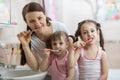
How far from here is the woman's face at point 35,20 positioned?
120cm

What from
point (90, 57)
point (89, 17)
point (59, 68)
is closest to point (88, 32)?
point (90, 57)

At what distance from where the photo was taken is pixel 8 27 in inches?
76.9

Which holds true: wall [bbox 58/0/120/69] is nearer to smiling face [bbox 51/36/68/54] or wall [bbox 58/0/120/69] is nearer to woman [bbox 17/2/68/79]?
woman [bbox 17/2/68/79]

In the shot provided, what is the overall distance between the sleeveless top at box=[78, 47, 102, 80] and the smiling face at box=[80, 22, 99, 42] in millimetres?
91

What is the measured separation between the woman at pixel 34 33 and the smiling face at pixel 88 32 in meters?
0.16

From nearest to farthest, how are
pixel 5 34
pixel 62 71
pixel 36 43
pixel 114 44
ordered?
pixel 62 71 < pixel 36 43 < pixel 5 34 < pixel 114 44

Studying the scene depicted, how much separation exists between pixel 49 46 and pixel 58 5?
91 centimetres

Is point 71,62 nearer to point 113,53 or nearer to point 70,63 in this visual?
point 70,63

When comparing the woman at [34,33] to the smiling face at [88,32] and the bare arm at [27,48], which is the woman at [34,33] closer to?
the bare arm at [27,48]

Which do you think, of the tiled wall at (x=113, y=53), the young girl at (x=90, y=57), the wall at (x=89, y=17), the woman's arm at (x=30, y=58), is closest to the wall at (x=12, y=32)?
the wall at (x=89, y=17)

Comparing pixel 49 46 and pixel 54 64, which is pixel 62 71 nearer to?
pixel 54 64

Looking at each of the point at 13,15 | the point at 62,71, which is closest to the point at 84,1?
the point at 13,15

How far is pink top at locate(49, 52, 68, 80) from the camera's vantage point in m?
1.19

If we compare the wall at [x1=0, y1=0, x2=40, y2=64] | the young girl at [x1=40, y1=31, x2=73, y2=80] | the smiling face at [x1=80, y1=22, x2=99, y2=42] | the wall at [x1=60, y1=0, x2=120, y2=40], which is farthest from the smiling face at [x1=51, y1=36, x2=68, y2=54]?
the wall at [x1=60, y1=0, x2=120, y2=40]
